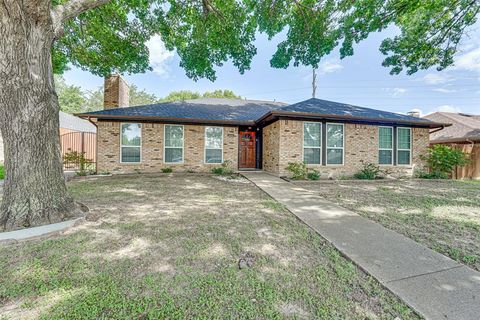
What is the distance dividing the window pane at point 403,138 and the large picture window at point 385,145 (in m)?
0.48

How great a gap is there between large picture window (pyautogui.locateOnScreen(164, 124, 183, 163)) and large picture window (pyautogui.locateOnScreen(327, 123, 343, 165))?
6939mm

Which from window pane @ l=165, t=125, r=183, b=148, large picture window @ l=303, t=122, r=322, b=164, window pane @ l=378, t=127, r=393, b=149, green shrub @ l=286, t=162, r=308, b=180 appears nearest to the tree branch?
window pane @ l=165, t=125, r=183, b=148

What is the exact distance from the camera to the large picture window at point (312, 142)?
9189 mm

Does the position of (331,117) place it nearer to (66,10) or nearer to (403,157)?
(403,157)

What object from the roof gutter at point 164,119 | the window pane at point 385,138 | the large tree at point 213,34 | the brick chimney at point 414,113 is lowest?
the window pane at point 385,138

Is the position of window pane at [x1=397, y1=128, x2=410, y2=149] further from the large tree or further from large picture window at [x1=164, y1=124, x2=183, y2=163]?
large picture window at [x1=164, y1=124, x2=183, y2=163]

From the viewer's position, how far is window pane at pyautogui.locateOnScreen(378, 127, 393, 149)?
32.6 feet

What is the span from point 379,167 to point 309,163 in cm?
360

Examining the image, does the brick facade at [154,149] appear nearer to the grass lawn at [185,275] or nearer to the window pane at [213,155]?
the window pane at [213,155]

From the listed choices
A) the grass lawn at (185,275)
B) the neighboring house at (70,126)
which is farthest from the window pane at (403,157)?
the neighboring house at (70,126)

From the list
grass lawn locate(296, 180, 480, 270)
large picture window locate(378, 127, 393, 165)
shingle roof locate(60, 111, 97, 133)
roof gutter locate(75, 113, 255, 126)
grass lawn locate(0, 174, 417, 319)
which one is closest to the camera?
grass lawn locate(0, 174, 417, 319)

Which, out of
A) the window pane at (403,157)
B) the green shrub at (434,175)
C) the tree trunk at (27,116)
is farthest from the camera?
the window pane at (403,157)

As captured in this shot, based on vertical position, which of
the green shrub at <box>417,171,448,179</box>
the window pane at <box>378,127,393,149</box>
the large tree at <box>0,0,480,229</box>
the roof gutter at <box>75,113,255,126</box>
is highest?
the large tree at <box>0,0,480,229</box>

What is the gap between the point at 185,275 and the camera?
219 cm
